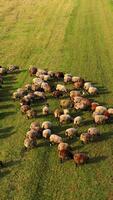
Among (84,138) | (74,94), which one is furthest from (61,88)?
(84,138)

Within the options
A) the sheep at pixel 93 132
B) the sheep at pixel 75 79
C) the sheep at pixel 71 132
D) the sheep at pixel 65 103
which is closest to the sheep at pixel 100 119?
the sheep at pixel 93 132

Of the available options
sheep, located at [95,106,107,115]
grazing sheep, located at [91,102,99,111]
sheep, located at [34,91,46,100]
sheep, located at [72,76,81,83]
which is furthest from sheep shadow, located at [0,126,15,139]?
sheep, located at [72,76,81,83]

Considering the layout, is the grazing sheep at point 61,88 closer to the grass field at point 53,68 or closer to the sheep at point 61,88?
the sheep at point 61,88

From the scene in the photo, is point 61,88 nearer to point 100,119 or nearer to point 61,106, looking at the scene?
point 61,106

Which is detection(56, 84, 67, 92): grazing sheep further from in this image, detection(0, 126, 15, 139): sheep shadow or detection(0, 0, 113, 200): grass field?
detection(0, 126, 15, 139): sheep shadow

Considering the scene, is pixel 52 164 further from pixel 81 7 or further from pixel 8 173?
pixel 81 7

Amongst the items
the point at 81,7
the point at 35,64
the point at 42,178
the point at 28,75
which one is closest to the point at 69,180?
the point at 42,178
